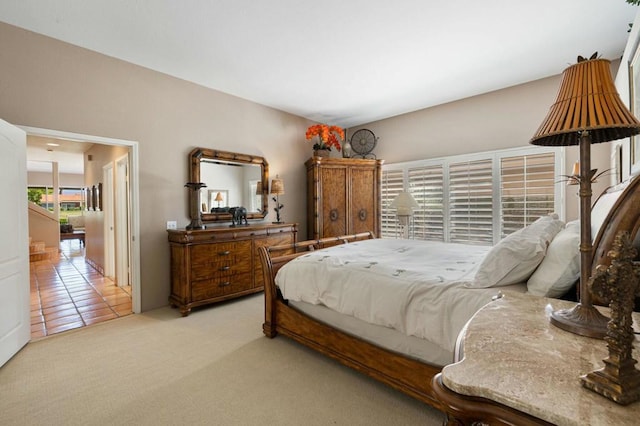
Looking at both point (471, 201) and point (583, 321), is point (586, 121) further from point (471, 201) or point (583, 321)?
point (471, 201)

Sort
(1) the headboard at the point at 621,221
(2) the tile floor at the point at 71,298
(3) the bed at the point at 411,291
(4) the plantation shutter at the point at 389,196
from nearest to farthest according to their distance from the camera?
(1) the headboard at the point at 621,221, (3) the bed at the point at 411,291, (2) the tile floor at the point at 71,298, (4) the plantation shutter at the point at 389,196

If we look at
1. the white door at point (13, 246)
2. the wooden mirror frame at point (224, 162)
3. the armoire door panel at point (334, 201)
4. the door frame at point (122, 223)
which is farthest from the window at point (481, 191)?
the white door at point (13, 246)

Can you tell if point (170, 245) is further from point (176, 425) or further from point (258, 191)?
point (176, 425)

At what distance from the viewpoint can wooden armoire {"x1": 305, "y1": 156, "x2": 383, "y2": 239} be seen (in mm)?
4887

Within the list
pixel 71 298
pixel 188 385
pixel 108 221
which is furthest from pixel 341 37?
pixel 108 221

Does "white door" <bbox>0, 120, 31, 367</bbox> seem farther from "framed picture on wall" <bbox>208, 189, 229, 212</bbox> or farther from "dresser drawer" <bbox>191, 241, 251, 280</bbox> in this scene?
"framed picture on wall" <bbox>208, 189, 229, 212</bbox>

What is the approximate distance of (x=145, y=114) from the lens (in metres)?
3.50

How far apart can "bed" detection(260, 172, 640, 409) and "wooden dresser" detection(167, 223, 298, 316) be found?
3.75ft

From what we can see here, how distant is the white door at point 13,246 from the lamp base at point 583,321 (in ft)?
11.7

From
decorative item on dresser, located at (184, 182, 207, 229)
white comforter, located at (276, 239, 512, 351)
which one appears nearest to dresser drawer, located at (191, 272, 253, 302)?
decorative item on dresser, located at (184, 182, 207, 229)

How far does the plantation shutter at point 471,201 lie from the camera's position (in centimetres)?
424

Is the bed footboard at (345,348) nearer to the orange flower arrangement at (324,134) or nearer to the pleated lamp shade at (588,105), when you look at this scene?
the pleated lamp shade at (588,105)

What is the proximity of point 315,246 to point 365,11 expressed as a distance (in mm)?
2363

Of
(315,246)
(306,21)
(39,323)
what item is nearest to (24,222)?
(39,323)
